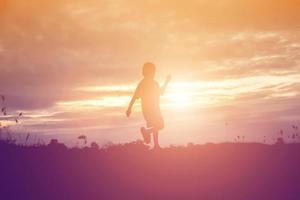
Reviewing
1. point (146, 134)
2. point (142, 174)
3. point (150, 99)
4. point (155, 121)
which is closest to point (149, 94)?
point (150, 99)

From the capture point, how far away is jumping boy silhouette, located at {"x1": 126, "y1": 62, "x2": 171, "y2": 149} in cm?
1723

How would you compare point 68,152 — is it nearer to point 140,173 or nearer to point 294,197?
point 140,173

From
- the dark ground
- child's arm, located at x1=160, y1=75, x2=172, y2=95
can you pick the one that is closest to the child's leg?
the dark ground

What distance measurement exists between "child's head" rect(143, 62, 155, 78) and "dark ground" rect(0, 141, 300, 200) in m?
2.57

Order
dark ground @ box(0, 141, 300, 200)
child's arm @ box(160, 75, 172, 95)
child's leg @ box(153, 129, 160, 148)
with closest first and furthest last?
1. dark ground @ box(0, 141, 300, 200)
2. child's leg @ box(153, 129, 160, 148)
3. child's arm @ box(160, 75, 172, 95)

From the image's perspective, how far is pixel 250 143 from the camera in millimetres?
18062

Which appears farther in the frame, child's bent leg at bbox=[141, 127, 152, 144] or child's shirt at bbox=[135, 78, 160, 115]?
child's shirt at bbox=[135, 78, 160, 115]

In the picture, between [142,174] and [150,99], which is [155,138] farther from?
[142,174]

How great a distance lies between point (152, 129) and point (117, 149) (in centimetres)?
206

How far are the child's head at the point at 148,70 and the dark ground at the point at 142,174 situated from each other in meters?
2.57

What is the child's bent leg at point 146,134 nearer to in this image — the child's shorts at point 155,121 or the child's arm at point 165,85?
the child's shorts at point 155,121

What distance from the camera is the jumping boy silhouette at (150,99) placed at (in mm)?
17234

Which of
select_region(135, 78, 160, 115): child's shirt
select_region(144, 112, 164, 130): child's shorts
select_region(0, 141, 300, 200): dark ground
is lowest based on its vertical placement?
select_region(0, 141, 300, 200): dark ground

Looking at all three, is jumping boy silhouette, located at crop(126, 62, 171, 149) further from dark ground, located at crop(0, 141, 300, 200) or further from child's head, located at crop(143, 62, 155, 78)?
dark ground, located at crop(0, 141, 300, 200)
